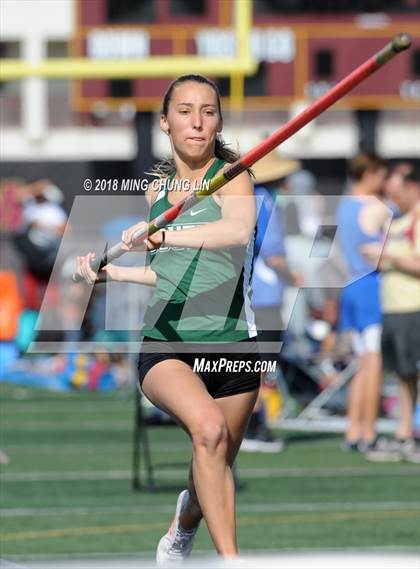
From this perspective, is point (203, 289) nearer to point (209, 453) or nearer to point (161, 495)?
point (209, 453)

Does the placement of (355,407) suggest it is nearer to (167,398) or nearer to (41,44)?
(167,398)

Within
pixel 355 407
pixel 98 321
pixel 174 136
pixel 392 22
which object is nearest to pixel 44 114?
pixel 392 22

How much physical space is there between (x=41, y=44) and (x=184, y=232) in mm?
31957

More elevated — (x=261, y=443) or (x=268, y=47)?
(x=261, y=443)

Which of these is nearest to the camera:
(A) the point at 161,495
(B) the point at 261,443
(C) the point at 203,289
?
(C) the point at 203,289

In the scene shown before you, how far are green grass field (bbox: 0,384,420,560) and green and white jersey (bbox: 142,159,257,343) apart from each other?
5.66 feet

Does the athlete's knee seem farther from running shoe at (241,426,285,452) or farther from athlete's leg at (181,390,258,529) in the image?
running shoe at (241,426,285,452)

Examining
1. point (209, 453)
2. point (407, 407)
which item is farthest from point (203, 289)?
point (407, 407)

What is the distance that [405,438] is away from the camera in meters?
11.1

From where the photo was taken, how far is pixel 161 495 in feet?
30.6

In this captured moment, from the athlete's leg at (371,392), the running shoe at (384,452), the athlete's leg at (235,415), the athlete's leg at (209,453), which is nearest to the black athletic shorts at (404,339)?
the athlete's leg at (371,392)

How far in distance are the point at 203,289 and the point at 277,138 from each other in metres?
0.69

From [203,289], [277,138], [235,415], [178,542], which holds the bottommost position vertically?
[178,542]

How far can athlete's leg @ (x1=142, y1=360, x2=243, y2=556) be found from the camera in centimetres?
560
